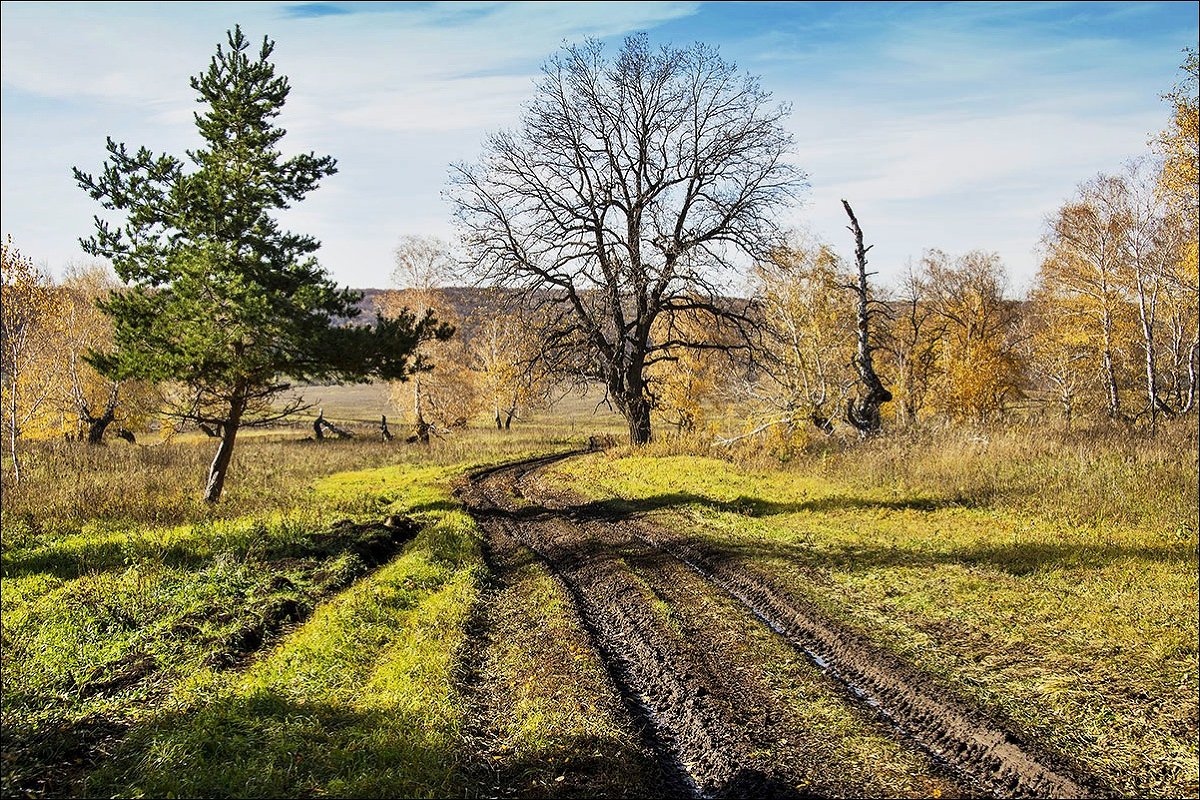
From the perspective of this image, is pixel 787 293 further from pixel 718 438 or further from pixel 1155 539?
pixel 1155 539

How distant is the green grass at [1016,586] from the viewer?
6.22 m

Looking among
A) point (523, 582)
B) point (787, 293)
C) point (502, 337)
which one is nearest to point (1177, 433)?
point (787, 293)

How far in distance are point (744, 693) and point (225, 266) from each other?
47.4ft

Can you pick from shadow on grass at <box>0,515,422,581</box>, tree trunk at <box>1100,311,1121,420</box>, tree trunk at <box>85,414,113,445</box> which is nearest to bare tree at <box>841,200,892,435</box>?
tree trunk at <box>1100,311,1121,420</box>

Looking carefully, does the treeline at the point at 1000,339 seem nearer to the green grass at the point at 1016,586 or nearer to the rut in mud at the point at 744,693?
the green grass at the point at 1016,586

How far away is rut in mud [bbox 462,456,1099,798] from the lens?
17.4 ft

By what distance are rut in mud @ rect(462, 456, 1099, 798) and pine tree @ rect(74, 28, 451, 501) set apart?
8.54 metres

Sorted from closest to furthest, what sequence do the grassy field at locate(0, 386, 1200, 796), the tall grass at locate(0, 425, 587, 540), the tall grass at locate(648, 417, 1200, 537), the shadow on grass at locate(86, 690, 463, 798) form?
the shadow on grass at locate(86, 690, 463, 798) → the grassy field at locate(0, 386, 1200, 796) → the tall grass at locate(648, 417, 1200, 537) → the tall grass at locate(0, 425, 587, 540)

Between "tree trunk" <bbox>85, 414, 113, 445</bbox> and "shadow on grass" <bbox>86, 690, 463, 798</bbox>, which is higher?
"tree trunk" <bbox>85, 414, 113, 445</bbox>

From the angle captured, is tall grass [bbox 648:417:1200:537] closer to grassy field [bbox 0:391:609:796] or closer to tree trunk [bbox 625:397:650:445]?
tree trunk [bbox 625:397:650:445]

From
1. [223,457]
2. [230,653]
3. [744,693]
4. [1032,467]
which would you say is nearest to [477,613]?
[230,653]

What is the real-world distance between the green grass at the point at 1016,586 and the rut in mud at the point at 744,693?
481 mm

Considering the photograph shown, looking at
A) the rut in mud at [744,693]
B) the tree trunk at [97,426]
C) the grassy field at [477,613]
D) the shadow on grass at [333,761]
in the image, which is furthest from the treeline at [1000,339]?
the tree trunk at [97,426]

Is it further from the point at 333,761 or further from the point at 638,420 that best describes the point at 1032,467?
the point at 333,761
